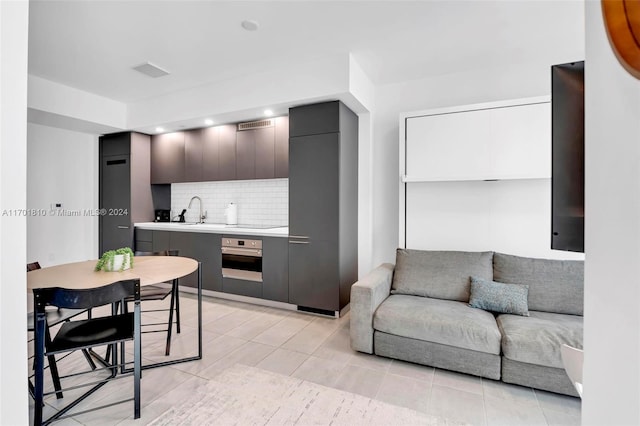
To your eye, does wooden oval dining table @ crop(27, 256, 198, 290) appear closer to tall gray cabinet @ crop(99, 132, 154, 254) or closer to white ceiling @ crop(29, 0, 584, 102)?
white ceiling @ crop(29, 0, 584, 102)

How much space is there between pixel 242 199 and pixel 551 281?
150 inches

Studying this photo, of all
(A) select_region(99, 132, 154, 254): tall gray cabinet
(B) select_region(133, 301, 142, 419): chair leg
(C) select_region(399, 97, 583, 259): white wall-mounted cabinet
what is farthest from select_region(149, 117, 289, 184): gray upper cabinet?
(B) select_region(133, 301, 142, 419): chair leg

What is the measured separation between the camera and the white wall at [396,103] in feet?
10.6

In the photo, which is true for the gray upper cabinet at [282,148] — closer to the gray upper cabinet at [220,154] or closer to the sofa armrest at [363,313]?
the gray upper cabinet at [220,154]

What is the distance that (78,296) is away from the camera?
159 cm

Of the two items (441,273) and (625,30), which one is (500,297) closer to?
(441,273)

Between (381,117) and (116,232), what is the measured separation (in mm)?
4438

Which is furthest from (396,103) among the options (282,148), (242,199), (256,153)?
(242,199)

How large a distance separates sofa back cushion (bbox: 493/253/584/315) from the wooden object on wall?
2662 millimetres

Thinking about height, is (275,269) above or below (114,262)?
below

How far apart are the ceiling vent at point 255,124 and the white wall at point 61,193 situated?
9.46 ft

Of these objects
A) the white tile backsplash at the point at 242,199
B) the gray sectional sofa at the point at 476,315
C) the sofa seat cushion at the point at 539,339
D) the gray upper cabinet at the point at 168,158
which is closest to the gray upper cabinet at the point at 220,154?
the gray upper cabinet at the point at 168,158

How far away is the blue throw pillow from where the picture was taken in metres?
2.37
